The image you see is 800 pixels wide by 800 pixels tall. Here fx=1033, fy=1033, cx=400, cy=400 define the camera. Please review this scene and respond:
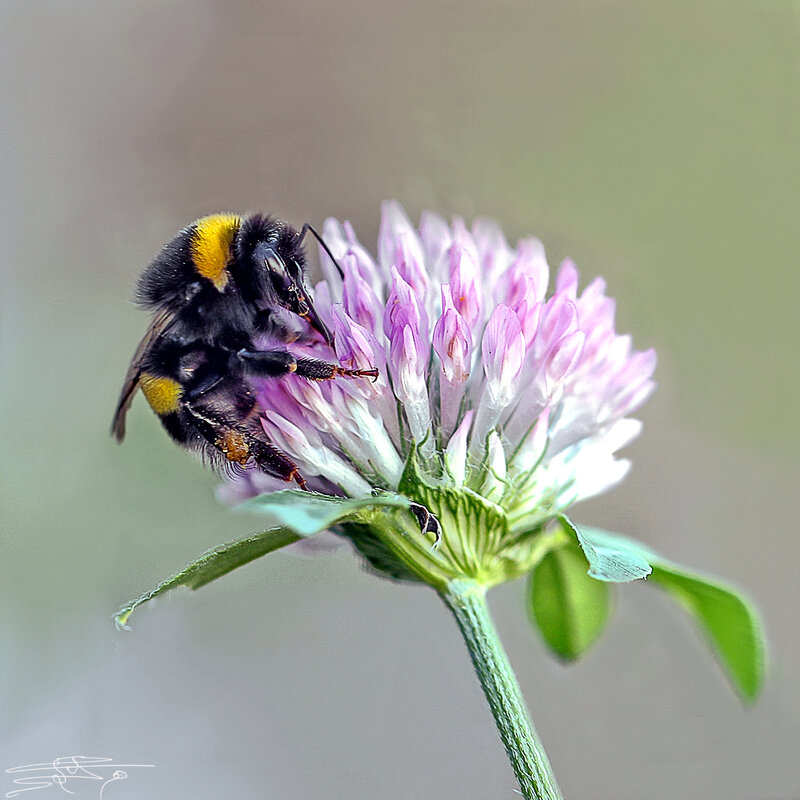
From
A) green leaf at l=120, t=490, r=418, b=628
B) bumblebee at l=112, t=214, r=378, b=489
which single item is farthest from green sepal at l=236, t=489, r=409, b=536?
bumblebee at l=112, t=214, r=378, b=489

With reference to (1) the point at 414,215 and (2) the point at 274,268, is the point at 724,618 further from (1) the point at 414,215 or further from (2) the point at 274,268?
(1) the point at 414,215

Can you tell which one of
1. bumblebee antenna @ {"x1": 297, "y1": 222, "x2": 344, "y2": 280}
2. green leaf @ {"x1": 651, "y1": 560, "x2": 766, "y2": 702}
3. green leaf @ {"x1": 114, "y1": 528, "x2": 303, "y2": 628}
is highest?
bumblebee antenna @ {"x1": 297, "y1": 222, "x2": 344, "y2": 280}

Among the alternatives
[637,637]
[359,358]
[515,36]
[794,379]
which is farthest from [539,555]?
[515,36]

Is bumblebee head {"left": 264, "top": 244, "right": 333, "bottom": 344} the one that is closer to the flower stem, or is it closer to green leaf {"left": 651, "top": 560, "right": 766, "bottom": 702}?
the flower stem

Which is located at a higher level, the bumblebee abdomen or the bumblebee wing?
the bumblebee wing
